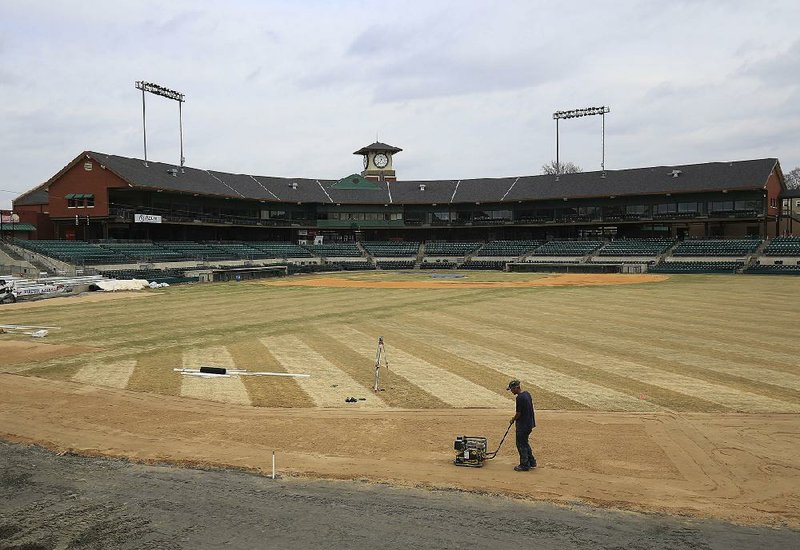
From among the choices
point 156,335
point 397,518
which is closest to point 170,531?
point 397,518

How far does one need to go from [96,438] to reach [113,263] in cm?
5064

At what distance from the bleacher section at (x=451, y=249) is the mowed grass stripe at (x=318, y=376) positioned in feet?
215

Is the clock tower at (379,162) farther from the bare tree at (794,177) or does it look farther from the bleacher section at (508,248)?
the bare tree at (794,177)

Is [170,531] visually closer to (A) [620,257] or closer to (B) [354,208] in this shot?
(A) [620,257]

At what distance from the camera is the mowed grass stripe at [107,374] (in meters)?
18.7

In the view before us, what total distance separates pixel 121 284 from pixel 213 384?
37.1m

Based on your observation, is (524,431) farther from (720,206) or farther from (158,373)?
(720,206)

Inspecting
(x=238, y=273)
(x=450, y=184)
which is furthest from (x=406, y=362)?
(x=450, y=184)

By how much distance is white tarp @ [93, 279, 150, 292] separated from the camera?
49.2m

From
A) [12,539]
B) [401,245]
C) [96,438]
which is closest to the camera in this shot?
[12,539]

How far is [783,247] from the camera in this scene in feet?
217

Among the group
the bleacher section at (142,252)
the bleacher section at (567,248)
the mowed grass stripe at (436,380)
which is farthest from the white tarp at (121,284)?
the bleacher section at (567,248)

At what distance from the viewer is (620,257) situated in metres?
75.9

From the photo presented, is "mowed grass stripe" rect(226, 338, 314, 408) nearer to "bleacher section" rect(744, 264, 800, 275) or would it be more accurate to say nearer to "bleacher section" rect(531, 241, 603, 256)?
"bleacher section" rect(744, 264, 800, 275)
